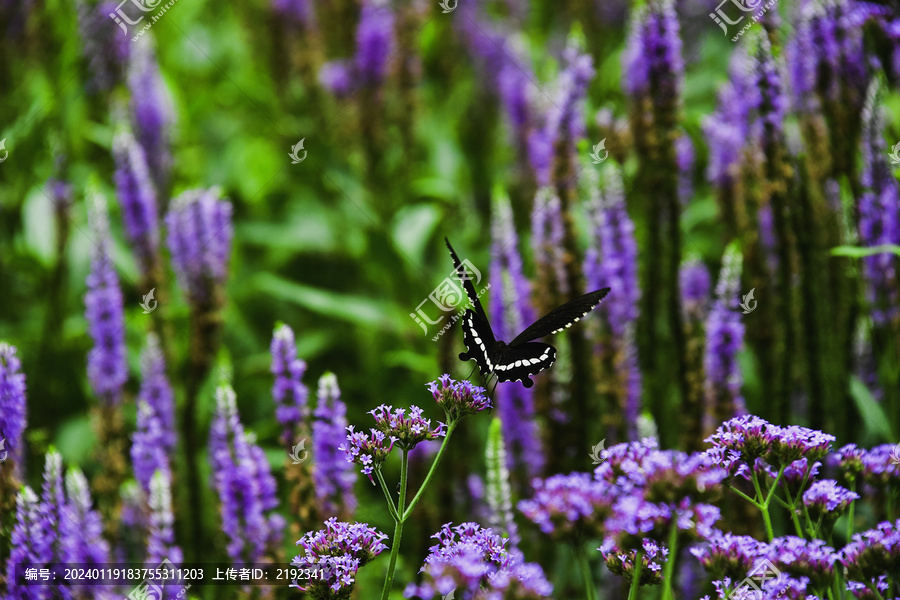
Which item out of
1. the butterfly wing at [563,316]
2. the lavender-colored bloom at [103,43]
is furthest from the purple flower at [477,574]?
the lavender-colored bloom at [103,43]

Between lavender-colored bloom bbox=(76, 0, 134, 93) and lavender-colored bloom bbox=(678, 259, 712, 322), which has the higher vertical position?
lavender-colored bloom bbox=(76, 0, 134, 93)

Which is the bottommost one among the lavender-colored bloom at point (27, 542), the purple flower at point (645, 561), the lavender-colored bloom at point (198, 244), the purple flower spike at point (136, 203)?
the purple flower at point (645, 561)

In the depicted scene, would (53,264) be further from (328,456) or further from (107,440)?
(328,456)

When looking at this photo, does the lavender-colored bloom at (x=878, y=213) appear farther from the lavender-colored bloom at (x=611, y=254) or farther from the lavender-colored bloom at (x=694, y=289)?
the lavender-colored bloom at (x=611, y=254)

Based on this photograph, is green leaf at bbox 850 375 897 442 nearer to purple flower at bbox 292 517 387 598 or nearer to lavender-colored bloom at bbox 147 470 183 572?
purple flower at bbox 292 517 387 598

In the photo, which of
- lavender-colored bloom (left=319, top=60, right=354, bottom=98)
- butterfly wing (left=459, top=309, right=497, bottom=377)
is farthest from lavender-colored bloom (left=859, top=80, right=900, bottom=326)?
lavender-colored bloom (left=319, top=60, right=354, bottom=98)

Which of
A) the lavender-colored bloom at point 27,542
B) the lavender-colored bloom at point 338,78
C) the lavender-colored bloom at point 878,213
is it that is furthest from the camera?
the lavender-colored bloom at point 338,78
